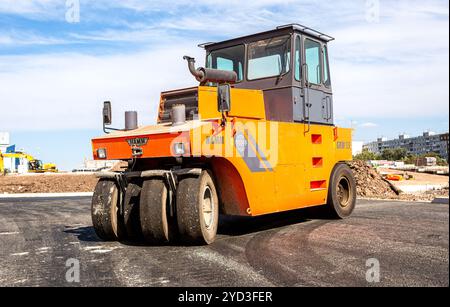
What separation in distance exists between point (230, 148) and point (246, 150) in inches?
12.8

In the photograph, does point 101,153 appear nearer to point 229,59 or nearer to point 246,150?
point 246,150

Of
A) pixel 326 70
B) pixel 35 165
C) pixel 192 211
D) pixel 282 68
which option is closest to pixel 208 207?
pixel 192 211

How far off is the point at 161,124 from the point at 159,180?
1.41 meters

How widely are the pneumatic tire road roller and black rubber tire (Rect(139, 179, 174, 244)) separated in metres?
0.01

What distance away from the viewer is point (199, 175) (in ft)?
20.8

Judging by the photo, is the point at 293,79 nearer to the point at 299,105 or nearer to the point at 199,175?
the point at 299,105

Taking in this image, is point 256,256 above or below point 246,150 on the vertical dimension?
below

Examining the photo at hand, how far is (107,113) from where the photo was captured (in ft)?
24.3

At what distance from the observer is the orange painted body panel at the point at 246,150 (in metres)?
6.33

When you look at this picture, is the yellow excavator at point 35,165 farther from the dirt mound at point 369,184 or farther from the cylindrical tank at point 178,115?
the cylindrical tank at point 178,115

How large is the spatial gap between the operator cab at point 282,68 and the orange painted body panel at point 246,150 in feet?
1.52

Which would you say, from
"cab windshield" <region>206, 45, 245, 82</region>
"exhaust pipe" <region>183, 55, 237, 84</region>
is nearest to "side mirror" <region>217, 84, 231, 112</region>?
"exhaust pipe" <region>183, 55, 237, 84</region>

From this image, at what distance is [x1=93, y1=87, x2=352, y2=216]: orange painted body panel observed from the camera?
633 cm
